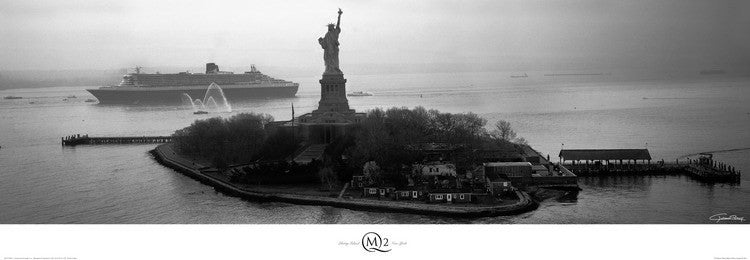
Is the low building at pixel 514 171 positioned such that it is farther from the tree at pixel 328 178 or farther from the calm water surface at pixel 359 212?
the tree at pixel 328 178

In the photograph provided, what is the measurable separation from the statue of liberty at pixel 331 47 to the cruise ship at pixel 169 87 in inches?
825

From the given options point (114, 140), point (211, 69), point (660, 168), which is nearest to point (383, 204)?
point (660, 168)

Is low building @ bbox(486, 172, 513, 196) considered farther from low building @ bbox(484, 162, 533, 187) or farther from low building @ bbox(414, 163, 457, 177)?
low building @ bbox(414, 163, 457, 177)

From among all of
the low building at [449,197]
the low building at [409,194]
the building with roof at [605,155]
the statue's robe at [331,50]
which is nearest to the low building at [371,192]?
the low building at [409,194]

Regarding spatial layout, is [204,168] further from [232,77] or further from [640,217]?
[232,77]

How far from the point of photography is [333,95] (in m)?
13.9

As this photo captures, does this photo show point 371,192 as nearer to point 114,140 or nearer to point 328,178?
point 328,178

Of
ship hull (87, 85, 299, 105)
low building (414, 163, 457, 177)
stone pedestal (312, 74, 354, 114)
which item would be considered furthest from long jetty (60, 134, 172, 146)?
ship hull (87, 85, 299, 105)

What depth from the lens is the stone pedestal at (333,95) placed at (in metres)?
13.7

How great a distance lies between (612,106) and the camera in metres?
24.2

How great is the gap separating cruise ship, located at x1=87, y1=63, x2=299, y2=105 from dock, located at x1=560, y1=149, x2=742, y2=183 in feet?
81.9

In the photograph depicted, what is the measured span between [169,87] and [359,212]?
27013 mm
